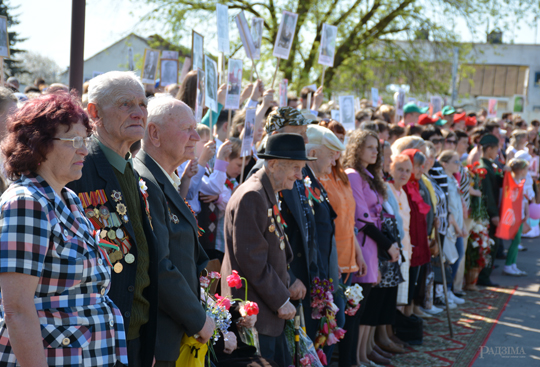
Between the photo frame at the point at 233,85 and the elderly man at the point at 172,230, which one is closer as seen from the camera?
the elderly man at the point at 172,230

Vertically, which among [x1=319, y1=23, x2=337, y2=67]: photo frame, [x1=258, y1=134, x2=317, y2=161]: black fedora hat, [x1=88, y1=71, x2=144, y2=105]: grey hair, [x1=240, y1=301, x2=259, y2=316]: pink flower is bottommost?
[x1=240, y1=301, x2=259, y2=316]: pink flower

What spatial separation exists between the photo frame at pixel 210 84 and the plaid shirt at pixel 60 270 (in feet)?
9.15

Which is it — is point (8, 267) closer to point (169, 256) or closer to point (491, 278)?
point (169, 256)

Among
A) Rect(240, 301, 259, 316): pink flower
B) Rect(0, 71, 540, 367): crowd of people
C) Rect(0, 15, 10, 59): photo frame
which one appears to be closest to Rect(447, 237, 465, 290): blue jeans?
Rect(0, 71, 540, 367): crowd of people

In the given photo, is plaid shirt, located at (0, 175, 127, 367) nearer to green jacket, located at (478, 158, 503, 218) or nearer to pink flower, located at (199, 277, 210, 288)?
pink flower, located at (199, 277, 210, 288)

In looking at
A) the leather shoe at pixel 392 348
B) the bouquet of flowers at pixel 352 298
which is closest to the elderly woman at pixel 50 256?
the bouquet of flowers at pixel 352 298

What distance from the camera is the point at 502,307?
7.82 meters

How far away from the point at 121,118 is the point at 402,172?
3959 mm

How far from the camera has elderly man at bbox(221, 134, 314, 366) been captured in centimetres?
360

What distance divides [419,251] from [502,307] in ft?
7.46

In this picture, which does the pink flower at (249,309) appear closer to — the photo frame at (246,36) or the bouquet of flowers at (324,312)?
the bouquet of flowers at (324,312)

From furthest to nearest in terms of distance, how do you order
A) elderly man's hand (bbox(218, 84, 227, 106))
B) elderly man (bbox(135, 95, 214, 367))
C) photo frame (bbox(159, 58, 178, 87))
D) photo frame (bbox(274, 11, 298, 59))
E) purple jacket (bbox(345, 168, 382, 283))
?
photo frame (bbox(159, 58, 178, 87)) < photo frame (bbox(274, 11, 298, 59)) < elderly man's hand (bbox(218, 84, 227, 106)) < purple jacket (bbox(345, 168, 382, 283)) < elderly man (bbox(135, 95, 214, 367))

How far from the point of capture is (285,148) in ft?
12.3

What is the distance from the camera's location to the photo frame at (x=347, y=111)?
27.2ft
